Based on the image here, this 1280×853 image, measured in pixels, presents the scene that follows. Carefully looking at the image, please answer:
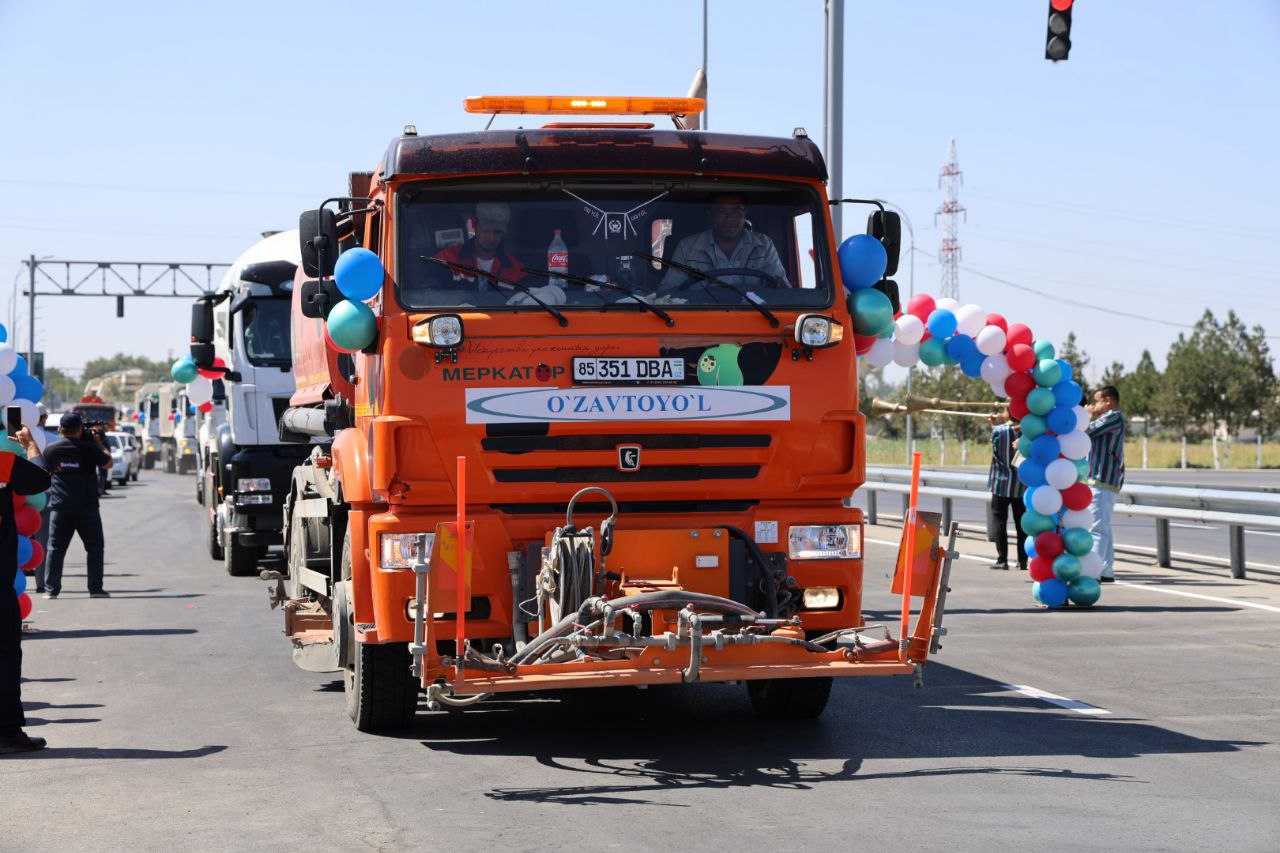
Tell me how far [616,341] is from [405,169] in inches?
53.4

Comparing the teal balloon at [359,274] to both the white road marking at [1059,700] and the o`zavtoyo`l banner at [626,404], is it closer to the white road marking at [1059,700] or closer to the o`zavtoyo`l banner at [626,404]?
the o`zavtoyo`l banner at [626,404]

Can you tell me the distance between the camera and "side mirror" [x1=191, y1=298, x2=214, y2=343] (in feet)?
50.6

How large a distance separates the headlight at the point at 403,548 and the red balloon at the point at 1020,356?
28.3ft

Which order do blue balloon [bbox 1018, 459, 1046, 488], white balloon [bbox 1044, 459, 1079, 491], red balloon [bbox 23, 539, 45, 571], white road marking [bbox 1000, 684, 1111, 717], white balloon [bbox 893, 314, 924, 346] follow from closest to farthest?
white road marking [bbox 1000, 684, 1111, 717] < red balloon [bbox 23, 539, 45, 571] < white balloon [bbox 893, 314, 924, 346] < white balloon [bbox 1044, 459, 1079, 491] < blue balloon [bbox 1018, 459, 1046, 488]

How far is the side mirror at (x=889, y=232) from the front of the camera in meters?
8.91

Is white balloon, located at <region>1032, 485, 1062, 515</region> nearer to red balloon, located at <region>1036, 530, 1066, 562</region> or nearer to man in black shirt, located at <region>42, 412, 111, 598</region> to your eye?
red balloon, located at <region>1036, 530, 1066, 562</region>

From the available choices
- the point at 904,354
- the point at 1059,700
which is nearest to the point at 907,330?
the point at 904,354

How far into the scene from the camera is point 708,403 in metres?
8.03

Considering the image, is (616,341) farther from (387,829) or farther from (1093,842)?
(1093,842)

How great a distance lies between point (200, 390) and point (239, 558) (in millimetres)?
3086

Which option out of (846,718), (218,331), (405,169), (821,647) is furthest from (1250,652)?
(218,331)

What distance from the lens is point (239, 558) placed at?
19141mm

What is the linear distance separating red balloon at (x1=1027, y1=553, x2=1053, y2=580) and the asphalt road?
1.93 meters

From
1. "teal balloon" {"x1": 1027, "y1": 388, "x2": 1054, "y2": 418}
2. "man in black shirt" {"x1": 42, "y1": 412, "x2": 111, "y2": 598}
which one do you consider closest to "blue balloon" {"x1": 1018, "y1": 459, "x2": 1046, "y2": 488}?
"teal balloon" {"x1": 1027, "y1": 388, "x2": 1054, "y2": 418}
